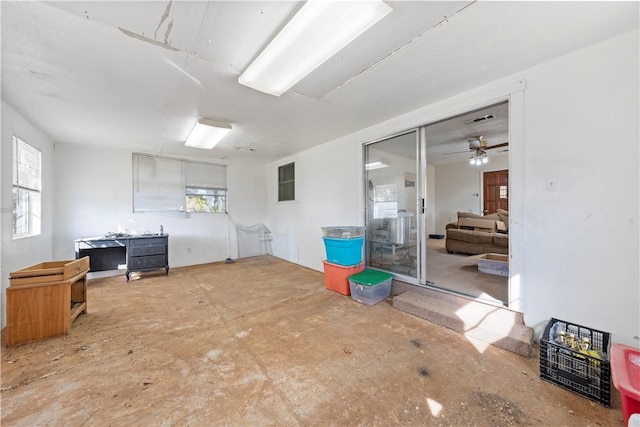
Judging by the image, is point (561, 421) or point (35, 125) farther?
point (35, 125)

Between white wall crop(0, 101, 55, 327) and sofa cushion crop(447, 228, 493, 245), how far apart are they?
7333 mm

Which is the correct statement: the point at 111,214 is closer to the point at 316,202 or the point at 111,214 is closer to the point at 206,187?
the point at 206,187

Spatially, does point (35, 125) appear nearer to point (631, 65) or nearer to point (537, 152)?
point (537, 152)

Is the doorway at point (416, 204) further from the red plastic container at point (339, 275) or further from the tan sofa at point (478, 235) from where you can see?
the red plastic container at point (339, 275)

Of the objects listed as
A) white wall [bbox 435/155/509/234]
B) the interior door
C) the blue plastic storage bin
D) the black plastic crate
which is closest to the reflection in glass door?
the blue plastic storage bin

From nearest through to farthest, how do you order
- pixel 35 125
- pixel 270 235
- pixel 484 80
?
pixel 484 80, pixel 35 125, pixel 270 235

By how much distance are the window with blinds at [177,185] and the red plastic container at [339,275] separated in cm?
364

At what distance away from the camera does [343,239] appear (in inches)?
135

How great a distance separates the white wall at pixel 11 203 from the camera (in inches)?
98.1

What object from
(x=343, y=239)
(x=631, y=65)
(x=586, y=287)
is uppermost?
(x=631, y=65)

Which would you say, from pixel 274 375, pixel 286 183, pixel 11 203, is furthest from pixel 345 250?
pixel 11 203

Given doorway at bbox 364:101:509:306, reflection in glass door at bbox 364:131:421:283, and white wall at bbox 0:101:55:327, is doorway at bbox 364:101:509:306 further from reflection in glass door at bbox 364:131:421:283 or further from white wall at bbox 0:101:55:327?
white wall at bbox 0:101:55:327

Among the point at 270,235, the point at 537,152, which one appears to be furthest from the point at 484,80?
the point at 270,235

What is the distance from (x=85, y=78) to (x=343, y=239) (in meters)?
3.31
